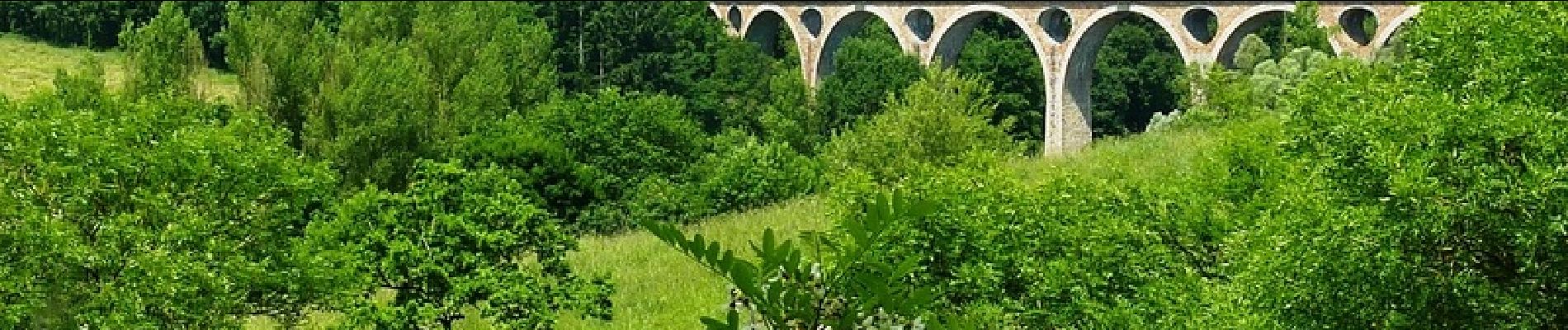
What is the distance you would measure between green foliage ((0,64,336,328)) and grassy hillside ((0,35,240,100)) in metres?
44.3

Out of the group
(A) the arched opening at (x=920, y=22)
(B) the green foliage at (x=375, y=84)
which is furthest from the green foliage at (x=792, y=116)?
(B) the green foliage at (x=375, y=84)

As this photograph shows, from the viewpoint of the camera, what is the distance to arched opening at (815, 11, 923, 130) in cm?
6381

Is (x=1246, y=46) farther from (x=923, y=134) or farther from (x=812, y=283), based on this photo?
(x=812, y=283)

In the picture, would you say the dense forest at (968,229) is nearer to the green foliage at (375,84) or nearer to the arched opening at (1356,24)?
the green foliage at (375,84)

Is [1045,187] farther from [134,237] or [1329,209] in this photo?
[134,237]

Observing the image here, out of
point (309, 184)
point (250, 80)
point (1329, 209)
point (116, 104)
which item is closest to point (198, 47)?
point (250, 80)

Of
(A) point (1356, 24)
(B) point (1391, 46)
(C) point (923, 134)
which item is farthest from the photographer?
(A) point (1356, 24)

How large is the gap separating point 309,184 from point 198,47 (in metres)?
18.1

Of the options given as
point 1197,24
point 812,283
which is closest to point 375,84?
point 1197,24

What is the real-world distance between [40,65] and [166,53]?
35.3 metres

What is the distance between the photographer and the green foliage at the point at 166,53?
33.9m

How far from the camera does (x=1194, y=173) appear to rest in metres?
18.4

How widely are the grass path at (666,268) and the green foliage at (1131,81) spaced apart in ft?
132

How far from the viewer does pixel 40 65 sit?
65.5 metres
